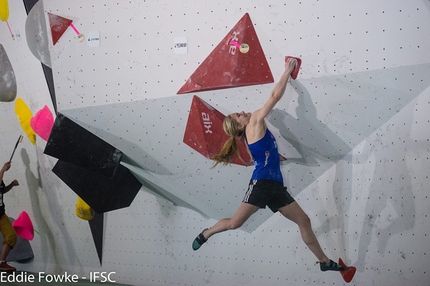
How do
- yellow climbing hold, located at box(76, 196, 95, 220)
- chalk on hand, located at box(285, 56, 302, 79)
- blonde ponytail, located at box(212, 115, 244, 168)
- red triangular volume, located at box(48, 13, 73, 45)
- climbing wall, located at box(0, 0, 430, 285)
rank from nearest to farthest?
climbing wall, located at box(0, 0, 430, 285), chalk on hand, located at box(285, 56, 302, 79), blonde ponytail, located at box(212, 115, 244, 168), red triangular volume, located at box(48, 13, 73, 45), yellow climbing hold, located at box(76, 196, 95, 220)

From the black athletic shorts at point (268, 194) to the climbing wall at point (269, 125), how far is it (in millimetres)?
136

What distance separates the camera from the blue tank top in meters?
2.96

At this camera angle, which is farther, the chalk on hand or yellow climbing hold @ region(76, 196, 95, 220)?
yellow climbing hold @ region(76, 196, 95, 220)

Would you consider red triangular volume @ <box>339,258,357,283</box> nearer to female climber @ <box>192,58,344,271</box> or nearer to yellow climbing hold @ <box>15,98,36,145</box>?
female climber @ <box>192,58,344,271</box>

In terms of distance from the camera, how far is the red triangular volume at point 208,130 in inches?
125

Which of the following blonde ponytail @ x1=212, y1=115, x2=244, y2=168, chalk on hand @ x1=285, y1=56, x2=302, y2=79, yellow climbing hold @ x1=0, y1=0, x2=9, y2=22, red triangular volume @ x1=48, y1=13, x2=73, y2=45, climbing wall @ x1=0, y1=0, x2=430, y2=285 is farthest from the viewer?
yellow climbing hold @ x1=0, y1=0, x2=9, y2=22

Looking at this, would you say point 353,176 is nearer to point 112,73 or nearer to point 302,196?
point 302,196

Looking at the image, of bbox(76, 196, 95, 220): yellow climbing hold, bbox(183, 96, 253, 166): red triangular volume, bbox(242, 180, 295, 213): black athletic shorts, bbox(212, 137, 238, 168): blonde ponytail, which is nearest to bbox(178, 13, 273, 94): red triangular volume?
bbox(183, 96, 253, 166): red triangular volume

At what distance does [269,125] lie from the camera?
3080mm

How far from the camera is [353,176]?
2930 millimetres

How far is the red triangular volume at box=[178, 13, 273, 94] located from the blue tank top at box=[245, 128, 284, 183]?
1.05 feet

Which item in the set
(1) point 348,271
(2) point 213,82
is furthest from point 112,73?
(1) point 348,271

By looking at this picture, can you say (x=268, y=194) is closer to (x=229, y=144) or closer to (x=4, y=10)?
(x=229, y=144)

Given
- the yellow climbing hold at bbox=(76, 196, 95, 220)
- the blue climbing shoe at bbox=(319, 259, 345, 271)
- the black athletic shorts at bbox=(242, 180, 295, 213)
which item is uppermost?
the black athletic shorts at bbox=(242, 180, 295, 213)
